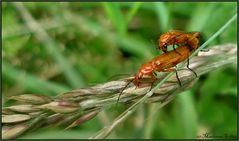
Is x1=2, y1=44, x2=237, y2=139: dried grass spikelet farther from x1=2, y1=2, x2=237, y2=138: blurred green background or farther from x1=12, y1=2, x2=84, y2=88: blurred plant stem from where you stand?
x1=12, y1=2, x2=84, y2=88: blurred plant stem

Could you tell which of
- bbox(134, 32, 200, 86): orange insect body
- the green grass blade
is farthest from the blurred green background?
bbox(134, 32, 200, 86): orange insect body

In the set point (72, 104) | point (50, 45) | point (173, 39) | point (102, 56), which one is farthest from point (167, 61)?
point (102, 56)

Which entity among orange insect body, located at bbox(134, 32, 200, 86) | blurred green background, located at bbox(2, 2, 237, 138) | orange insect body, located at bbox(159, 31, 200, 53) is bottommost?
orange insect body, located at bbox(134, 32, 200, 86)

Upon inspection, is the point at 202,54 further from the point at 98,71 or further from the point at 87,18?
the point at 87,18

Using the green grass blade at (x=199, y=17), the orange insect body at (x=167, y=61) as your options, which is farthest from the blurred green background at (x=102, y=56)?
the orange insect body at (x=167, y=61)

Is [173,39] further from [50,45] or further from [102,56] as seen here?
[102,56]

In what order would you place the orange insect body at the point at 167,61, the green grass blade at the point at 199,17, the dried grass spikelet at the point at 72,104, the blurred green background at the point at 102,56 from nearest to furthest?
the dried grass spikelet at the point at 72,104 < the orange insect body at the point at 167,61 < the blurred green background at the point at 102,56 < the green grass blade at the point at 199,17

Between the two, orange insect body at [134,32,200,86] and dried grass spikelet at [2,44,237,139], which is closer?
dried grass spikelet at [2,44,237,139]

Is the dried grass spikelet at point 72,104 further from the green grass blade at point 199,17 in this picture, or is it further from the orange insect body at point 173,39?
the green grass blade at point 199,17
